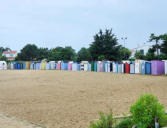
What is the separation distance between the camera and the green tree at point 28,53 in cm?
6856

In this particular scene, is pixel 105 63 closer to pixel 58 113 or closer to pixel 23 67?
pixel 58 113

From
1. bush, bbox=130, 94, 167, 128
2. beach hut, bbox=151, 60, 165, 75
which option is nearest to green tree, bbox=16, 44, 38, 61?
beach hut, bbox=151, 60, 165, 75

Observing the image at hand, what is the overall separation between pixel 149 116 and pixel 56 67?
1524 inches

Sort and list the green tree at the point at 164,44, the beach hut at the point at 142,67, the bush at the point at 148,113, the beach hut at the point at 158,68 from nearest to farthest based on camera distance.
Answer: the bush at the point at 148,113 < the beach hut at the point at 158,68 < the beach hut at the point at 142,67 < the green tree at the point at 164,44

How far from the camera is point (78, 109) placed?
24.2ft

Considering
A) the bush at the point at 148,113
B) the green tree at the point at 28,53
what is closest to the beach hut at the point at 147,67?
the bush at the point at 148,113

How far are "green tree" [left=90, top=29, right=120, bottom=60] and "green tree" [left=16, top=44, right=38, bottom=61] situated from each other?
30.4m

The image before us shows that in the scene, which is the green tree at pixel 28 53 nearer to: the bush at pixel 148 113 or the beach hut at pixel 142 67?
the beach hut at pixel 142 67

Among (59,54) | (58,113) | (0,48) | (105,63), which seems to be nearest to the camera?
(58,113)

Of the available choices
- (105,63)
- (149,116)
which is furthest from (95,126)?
(105,63)

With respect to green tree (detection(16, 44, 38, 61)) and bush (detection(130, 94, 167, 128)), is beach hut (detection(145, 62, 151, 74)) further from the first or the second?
green tree (detection(16, 44, 38, 61))

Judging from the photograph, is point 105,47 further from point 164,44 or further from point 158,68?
point 158,68

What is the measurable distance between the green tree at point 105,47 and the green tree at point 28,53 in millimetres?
30415

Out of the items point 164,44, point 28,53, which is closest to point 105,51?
point 164,44
